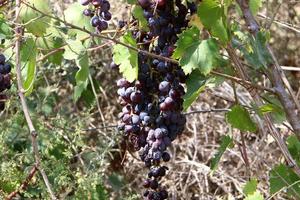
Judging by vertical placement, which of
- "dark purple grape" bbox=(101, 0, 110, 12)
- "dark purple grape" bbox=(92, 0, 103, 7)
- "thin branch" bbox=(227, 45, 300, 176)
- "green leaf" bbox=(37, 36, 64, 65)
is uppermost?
"dark purple grape" bbox=(92, 0, 103, 7)

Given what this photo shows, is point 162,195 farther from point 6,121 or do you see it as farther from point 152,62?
point 6,121

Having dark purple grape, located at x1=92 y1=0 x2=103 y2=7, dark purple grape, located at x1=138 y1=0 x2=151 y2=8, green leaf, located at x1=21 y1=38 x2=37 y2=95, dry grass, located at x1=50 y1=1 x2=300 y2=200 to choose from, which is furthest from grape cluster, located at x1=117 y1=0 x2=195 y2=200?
dry grass, located at x1=50 y1=1 x2=300 y2=200

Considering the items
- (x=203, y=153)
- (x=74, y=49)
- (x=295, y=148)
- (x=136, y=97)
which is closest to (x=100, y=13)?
(x=74, y=49)

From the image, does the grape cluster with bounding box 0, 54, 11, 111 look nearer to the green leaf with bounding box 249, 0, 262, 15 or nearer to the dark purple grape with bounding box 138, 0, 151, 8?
the dark purple grape with bounding box 138, 0, 151, 8

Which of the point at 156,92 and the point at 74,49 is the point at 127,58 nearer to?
the point at 156,92

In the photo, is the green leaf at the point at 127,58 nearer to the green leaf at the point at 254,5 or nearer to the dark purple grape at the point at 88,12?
the dark purple grape at the point at 88,12

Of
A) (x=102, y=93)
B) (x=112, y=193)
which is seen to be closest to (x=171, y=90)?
(x=112, y=193)
